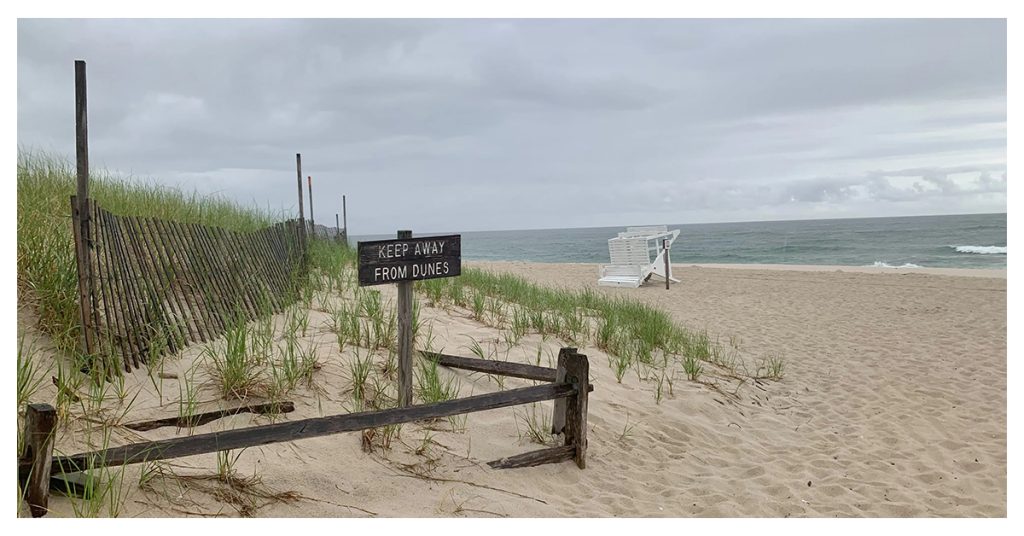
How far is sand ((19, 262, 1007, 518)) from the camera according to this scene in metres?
3.67

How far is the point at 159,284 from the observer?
517cm

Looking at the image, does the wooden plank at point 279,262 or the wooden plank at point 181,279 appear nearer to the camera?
the wooden plank at point 181,279

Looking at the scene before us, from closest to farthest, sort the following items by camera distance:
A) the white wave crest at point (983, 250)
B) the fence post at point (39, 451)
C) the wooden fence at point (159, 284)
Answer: the fence post at point (39, 451) < the wooden fence at point (159, 284) < the white wave crest at point (983, 250)

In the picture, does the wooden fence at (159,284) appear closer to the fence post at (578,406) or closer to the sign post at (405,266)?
the sign post at (405,266)

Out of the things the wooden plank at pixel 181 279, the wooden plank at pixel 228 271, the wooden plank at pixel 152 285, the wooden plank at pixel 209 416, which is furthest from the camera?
the wooden plank at pixel 228 271

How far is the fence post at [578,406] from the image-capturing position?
4.25m

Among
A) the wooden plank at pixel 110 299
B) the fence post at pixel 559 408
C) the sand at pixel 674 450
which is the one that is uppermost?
the wooden plank at pixel 110 299

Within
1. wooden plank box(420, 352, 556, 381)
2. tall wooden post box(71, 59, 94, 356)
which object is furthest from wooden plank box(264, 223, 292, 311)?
tall wooden post box(71, 59, 94, 356)

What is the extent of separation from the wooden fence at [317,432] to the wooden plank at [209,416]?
64 cm

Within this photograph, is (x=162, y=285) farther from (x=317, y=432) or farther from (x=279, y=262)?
(x=279, y=262)

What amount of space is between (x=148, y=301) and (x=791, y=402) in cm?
585

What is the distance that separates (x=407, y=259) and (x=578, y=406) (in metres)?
1.50

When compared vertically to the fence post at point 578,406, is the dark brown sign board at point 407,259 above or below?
above

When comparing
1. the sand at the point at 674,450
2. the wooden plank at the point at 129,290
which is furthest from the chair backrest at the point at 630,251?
the wooden plank at the point at 129,290
